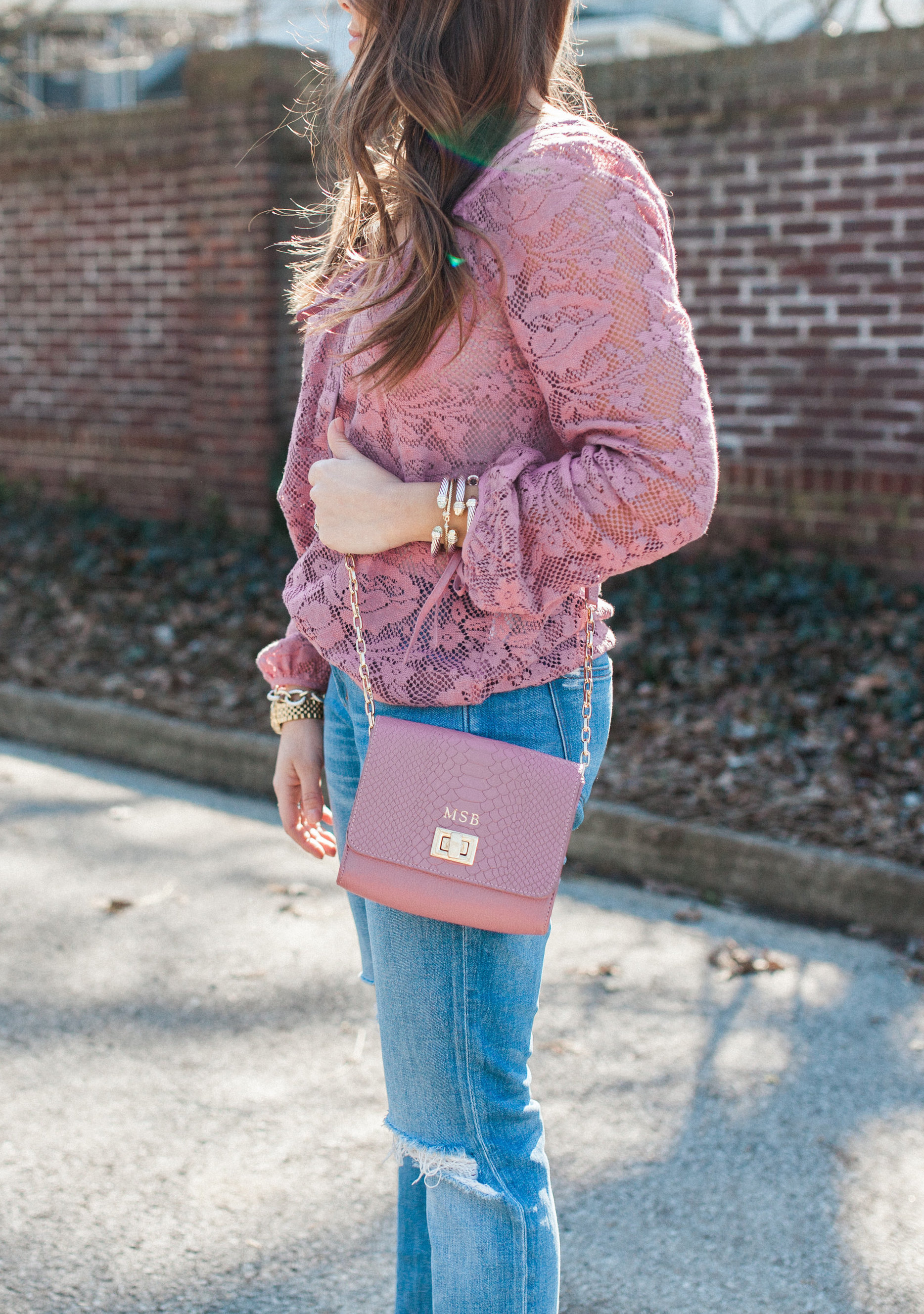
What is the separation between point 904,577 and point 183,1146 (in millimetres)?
4199

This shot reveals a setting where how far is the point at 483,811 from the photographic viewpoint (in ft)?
4.51

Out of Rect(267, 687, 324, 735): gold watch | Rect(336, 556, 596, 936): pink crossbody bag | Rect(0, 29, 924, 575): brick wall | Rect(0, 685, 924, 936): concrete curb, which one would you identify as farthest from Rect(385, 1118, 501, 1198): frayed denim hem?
Rect(0, 29, 924, 575): brick wall

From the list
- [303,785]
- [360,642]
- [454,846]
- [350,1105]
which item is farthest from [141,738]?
[454,846]

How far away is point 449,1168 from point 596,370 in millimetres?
917

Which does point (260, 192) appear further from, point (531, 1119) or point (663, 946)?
point (531, 1119)

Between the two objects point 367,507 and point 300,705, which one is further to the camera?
point 300,705

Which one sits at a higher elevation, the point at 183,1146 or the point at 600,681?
the point at 600,681

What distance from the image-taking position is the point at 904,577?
18.4 ft

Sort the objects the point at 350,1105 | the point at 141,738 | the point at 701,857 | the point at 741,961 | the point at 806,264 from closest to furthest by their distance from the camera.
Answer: the point at 350,1105, the point at 741,961, the point at 701,857, the point at 141,738, the point at 806,264

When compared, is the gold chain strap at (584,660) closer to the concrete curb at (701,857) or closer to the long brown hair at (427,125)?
the long brown hair at (427,125)

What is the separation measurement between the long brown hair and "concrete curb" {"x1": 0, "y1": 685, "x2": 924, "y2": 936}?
293 cm

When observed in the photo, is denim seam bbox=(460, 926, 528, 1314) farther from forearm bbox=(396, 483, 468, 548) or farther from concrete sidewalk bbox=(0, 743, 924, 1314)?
forearm bbox=(396, 483, 468, 548)

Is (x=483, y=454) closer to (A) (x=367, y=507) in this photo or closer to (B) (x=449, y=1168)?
(A) (x=367, y=507)

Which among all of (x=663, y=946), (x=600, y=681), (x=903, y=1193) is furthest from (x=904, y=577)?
(x=600, y=681)
